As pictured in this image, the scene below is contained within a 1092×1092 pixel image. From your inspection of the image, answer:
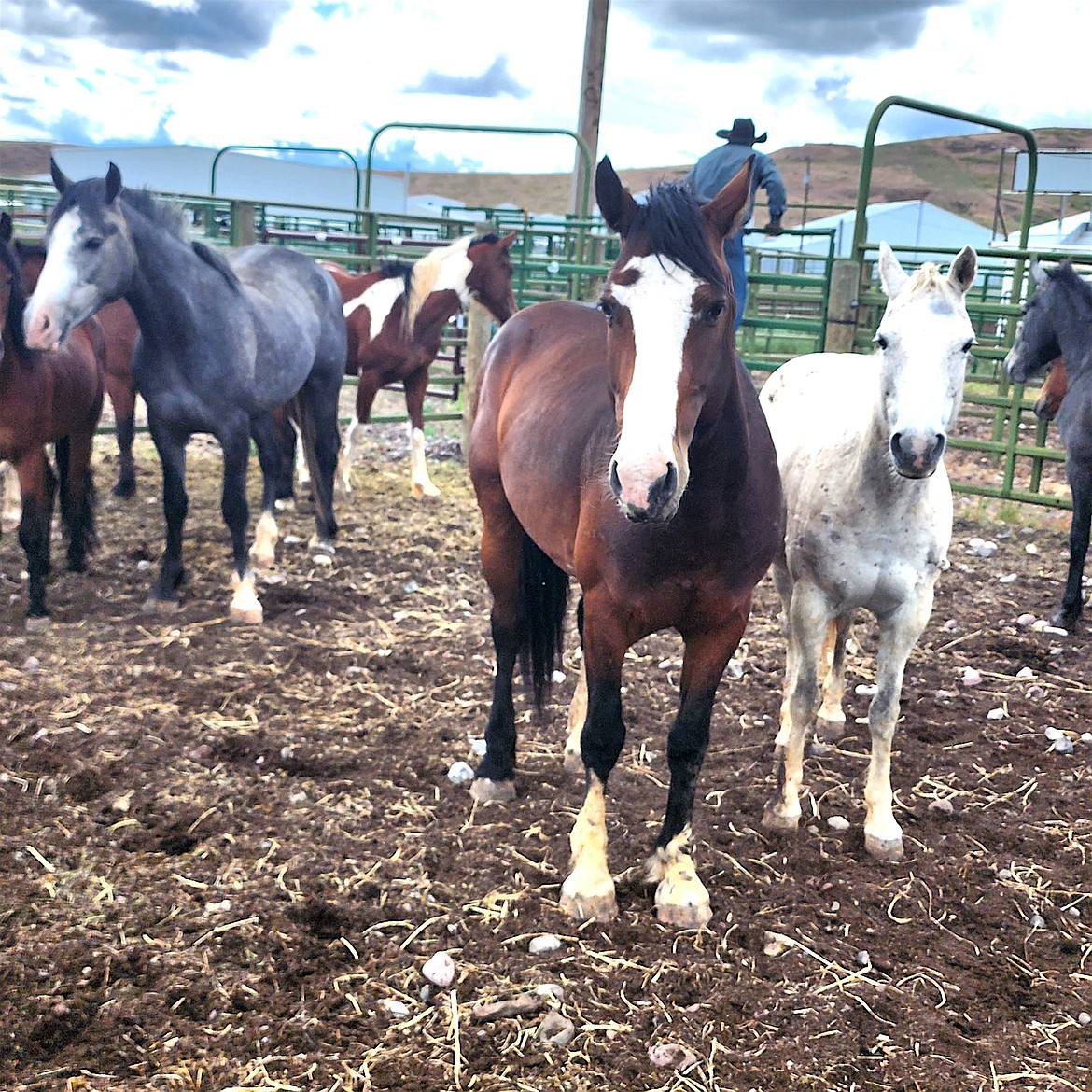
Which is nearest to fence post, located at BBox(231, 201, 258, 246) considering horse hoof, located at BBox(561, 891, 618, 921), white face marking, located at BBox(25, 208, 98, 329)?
white face marking, located at BBox(25, 208, 98, 329)

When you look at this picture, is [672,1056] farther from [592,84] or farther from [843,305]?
[592,84]

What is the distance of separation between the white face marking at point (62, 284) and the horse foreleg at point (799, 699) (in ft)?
10.5

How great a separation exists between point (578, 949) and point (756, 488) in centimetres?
128

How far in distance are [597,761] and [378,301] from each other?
211 inches

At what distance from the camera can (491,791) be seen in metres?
3.27

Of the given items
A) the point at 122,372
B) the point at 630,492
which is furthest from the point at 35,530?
the point at 630,492

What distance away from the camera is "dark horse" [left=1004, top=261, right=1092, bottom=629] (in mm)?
5023

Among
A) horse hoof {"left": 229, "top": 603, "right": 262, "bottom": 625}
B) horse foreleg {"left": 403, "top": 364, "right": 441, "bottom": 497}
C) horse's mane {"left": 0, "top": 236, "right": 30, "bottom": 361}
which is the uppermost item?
horse's mane {"left": 0, "top": 236, "right": 30, "bottom": 361}

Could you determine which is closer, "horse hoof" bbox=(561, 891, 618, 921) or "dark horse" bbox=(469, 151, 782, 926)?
"dark horse" bbox=(469, 151, 782, 926)

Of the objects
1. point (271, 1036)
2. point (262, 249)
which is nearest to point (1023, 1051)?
point (271, 1036)

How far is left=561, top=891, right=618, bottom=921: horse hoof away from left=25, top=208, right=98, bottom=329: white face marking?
3164 millimetres

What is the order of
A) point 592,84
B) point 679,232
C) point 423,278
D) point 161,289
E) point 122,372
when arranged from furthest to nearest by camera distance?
1. point 592,84
2. point 423,278
3. point 122,372
4. point 161,289
5. point 679,232

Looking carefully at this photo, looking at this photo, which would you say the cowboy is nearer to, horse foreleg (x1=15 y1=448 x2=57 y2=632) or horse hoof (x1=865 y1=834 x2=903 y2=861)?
horse hoof (x1=865 y1=834 x2=903 y2=861)

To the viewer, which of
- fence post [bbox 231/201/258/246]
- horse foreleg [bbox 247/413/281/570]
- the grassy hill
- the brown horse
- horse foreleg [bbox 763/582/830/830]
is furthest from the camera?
the grassy hill
